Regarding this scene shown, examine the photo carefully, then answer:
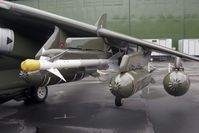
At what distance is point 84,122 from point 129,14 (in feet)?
98.2

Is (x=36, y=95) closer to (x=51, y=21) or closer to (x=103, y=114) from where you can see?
(x=103, y=114)

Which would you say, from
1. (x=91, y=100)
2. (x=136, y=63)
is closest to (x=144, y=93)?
(x=91, y=100)

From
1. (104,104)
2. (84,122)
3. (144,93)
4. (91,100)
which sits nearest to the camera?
(84,122)

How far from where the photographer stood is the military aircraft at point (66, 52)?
724 cm

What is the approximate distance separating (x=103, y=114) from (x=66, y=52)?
2424 mm

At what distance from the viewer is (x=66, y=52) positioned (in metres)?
7.64

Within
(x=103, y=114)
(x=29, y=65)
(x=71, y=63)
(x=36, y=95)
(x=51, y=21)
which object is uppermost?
(x=51, y=21)

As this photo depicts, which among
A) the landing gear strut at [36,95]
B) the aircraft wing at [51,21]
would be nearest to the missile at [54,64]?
the aircraft wing at [51,21]

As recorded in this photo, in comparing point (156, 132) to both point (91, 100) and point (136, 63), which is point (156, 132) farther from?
point (91, 100)

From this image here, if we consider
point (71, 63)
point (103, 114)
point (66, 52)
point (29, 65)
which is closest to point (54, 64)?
point (71, 63)

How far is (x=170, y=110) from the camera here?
9.55 metres

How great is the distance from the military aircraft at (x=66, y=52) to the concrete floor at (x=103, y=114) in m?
0.72

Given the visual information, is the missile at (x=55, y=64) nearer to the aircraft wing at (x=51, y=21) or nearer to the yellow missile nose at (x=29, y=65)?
the yellow missile nose at (x=29, y=65)

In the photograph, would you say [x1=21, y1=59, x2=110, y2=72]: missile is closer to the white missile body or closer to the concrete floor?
the white missile body
